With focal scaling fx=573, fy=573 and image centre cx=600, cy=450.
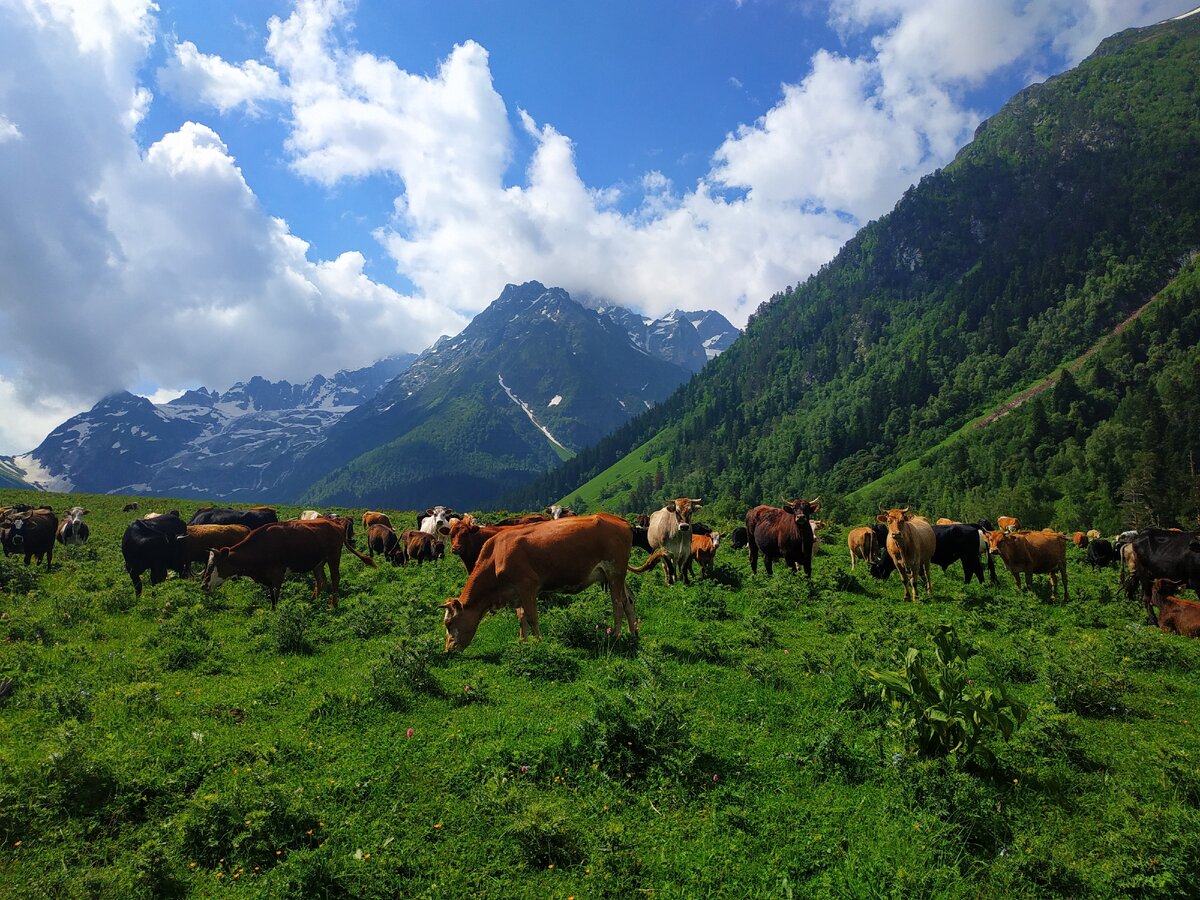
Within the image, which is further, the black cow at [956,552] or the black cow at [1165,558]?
the black cow at [956,552]

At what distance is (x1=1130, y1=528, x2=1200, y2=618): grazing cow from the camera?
18.2 meters

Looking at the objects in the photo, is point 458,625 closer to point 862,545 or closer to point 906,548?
point 906,548

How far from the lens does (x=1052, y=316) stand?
197 metres

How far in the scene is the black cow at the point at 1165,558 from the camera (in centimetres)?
1816

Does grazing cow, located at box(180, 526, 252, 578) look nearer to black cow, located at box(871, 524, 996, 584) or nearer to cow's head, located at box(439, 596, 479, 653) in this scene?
cow's head, located at box(439, 596, 479, 653)

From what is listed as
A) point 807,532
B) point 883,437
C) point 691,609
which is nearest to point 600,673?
point 691,609

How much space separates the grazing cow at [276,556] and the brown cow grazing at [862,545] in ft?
69.3

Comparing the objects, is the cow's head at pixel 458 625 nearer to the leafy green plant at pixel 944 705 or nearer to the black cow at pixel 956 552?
the leafy green plant at pixel 944 705

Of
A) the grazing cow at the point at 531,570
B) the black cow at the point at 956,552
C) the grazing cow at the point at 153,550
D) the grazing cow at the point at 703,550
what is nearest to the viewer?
the grazing cow at the point at 531,570

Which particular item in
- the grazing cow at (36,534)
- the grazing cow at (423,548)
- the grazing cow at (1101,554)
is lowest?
the grazing cow at (1101,554)

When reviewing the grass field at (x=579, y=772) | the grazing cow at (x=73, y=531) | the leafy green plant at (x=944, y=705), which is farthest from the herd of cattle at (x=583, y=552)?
the leafy green plant at (x=944, y=705)

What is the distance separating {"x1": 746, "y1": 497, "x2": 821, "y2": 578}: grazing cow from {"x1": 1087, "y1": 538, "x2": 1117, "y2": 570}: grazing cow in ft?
52.9

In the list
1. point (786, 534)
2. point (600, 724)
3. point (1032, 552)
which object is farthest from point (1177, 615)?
point (600, 724)

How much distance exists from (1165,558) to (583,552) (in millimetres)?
19773
